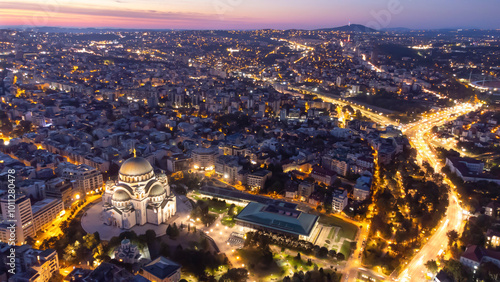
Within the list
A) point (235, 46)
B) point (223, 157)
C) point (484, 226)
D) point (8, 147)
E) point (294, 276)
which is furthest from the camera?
point (235, 46)

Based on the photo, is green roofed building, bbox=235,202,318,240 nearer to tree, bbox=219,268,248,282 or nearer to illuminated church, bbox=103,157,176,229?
tree, bbox=219,268,248,282

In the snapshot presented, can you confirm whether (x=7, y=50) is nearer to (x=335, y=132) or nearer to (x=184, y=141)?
(x=184, y=141)

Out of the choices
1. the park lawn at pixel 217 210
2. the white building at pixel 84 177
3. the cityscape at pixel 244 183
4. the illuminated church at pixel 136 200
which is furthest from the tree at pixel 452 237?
the white building at pixel 84 177

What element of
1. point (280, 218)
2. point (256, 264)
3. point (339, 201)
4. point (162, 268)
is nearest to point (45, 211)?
point (162, 268)

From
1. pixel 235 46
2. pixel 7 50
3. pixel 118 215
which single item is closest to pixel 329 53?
pixel 235 46

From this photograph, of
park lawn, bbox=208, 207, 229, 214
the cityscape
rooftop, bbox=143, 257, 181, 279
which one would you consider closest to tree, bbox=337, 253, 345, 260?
the cityscape

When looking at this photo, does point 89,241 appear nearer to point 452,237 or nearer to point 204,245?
point 204,245

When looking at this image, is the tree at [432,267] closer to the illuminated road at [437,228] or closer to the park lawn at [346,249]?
the illuminated road at [437,228]
